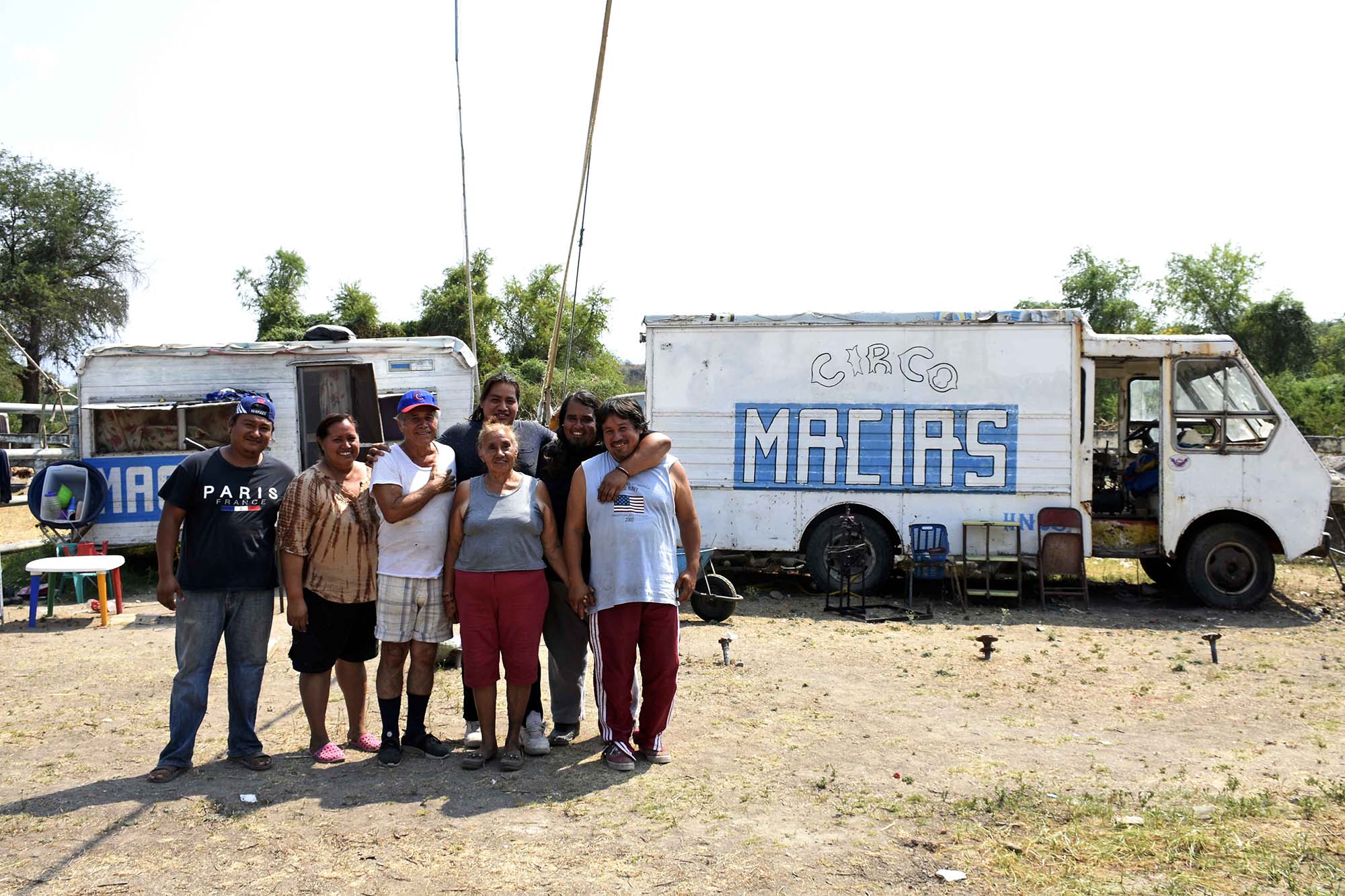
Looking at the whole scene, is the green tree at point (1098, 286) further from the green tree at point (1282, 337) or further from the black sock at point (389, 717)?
the black sock at point (389, 717)

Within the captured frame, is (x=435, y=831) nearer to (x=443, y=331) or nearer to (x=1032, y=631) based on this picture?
(x=1032, y=631)

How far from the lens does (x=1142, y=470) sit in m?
9.59

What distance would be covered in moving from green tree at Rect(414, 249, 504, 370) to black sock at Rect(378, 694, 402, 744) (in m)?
26.9

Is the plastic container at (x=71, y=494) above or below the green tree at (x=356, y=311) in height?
below

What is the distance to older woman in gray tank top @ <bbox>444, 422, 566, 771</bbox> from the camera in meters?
4.46

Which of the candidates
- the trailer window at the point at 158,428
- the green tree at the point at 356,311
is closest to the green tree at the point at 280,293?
the green tree at the point at 356,311

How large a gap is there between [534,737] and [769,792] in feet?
3.84

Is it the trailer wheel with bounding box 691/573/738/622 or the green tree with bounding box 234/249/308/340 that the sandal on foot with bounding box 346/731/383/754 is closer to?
the trailer wheel with bounding box 691/573/738/622

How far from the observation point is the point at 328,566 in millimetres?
4508

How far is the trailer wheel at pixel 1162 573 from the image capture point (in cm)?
1023

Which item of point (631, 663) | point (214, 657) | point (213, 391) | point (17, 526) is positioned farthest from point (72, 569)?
point (17, 526)

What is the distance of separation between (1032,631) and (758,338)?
352cm

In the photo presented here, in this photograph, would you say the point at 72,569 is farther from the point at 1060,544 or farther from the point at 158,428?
the point at 1060,544

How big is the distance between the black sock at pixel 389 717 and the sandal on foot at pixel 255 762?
1.68 feet
